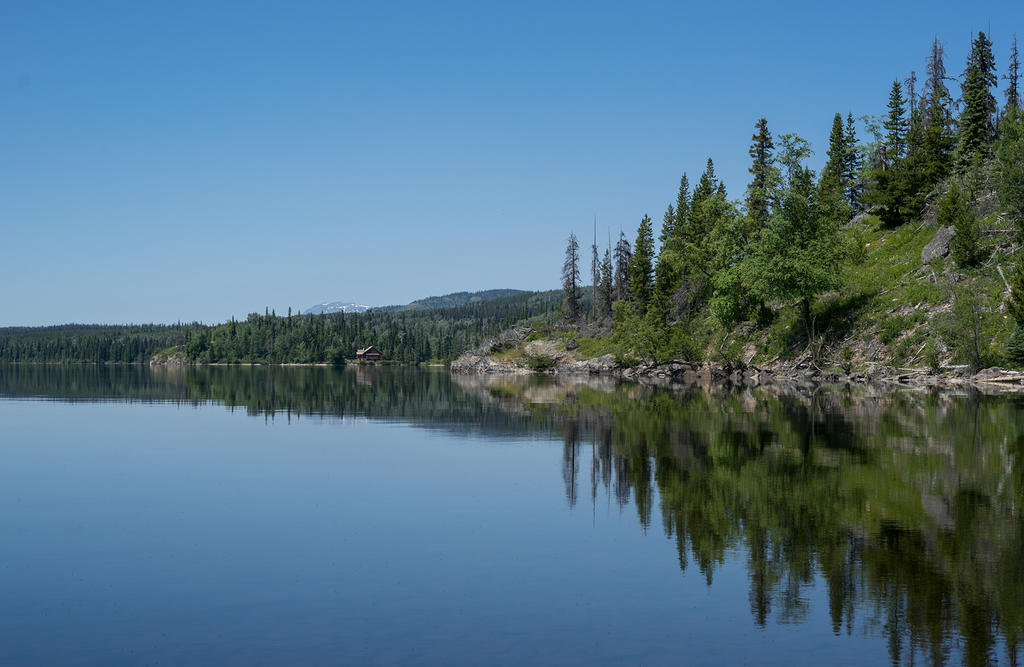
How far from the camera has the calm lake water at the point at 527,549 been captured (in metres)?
12.3

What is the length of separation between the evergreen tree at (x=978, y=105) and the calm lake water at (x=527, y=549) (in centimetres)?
7276

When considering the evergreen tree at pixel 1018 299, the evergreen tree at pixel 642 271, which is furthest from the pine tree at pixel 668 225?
the evergreen tree at pixel 1018 299

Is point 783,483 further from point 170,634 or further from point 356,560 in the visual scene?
point 170,634

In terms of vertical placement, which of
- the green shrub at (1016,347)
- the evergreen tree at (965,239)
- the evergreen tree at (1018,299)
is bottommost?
the green shrub at (1016,347)

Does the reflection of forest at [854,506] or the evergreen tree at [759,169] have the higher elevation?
the evergreen tree at [759,169]

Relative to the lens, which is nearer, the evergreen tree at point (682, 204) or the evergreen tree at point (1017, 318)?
the evergreen tree at point (1017, 318)

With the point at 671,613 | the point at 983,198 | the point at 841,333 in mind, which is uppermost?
the point at 983,198

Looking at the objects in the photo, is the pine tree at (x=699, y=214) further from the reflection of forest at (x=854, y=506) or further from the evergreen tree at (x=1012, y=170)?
the reflection of forest at (x=854, y=506)

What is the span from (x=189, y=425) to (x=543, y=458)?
25507 millimetres

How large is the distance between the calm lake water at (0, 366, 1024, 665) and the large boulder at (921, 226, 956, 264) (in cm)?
5210

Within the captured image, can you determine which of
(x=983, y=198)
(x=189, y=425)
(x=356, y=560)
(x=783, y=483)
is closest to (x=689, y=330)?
(x=983, y=198)

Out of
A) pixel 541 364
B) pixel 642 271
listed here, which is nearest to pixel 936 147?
pixel 642 271

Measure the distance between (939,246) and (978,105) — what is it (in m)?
28.0

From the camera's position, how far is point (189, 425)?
48188mm
